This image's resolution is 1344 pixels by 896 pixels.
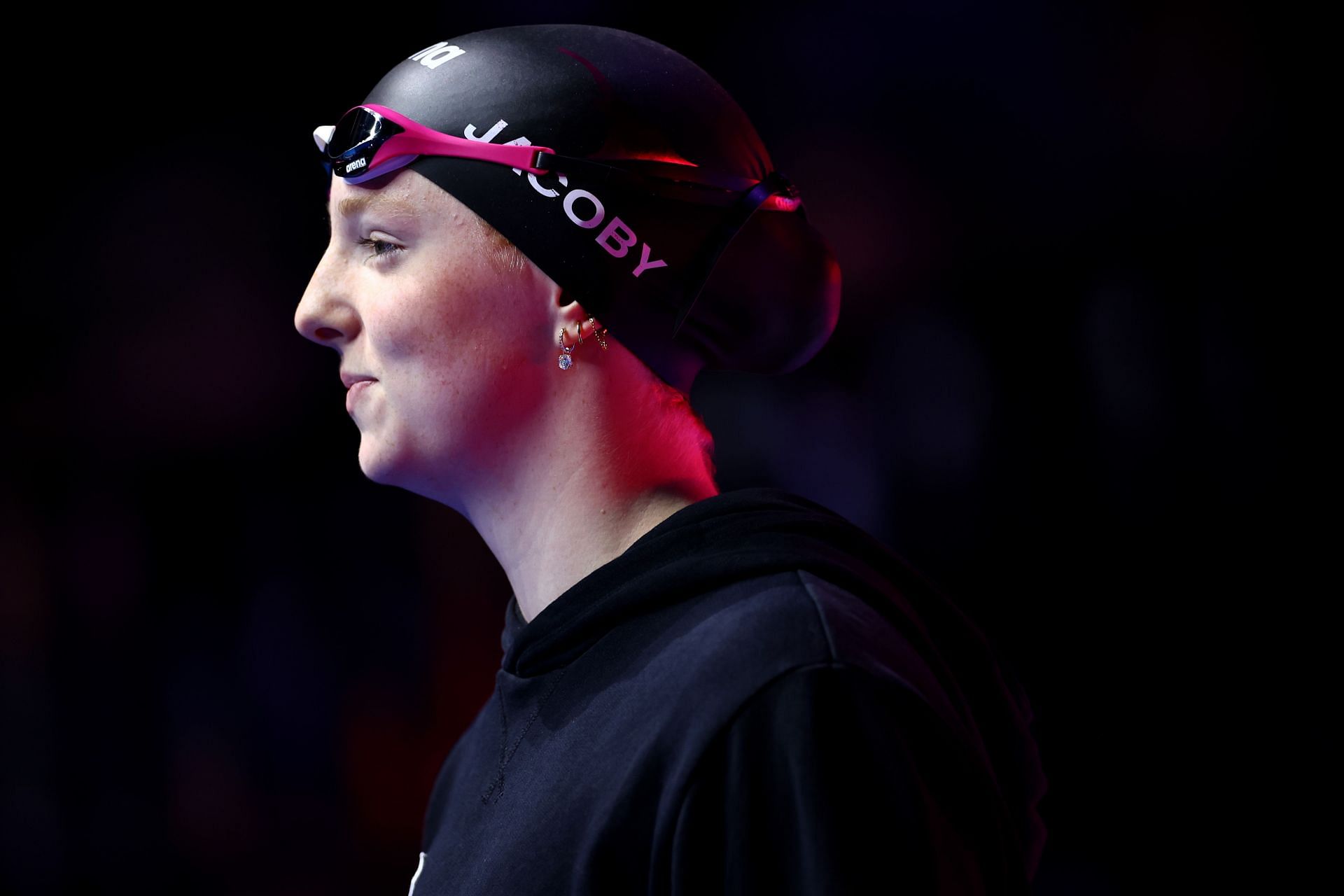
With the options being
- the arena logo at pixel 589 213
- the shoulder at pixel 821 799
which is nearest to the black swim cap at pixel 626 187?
the arena logo at pixel 589 213

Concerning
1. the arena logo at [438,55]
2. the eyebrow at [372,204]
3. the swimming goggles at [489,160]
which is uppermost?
the arena logo at [438,55]

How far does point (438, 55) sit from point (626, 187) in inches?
11.6

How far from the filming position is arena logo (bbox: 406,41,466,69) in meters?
1.32

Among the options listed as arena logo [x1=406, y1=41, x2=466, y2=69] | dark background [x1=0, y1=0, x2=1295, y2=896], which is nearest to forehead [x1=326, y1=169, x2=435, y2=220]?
arena logo [x1=406, y1=41, x2=466, y2=69]

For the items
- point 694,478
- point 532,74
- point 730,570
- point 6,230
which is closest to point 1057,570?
point 694,478

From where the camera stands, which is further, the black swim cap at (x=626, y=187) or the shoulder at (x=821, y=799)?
the black swim cap at (x=626, y=187)

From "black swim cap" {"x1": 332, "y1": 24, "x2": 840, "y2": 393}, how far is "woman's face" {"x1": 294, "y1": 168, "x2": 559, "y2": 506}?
0.13 feet

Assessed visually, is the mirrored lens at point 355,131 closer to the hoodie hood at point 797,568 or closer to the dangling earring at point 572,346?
the dangling earring at point 572,346

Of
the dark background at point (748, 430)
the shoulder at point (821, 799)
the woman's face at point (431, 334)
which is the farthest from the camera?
the dark background at point (748, 430)

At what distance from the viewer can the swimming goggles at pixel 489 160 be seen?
1244 millimetres

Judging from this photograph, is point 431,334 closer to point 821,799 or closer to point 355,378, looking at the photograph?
point 355,378

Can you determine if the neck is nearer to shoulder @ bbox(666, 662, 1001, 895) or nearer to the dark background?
shoulder @ bbox(666, 662, 1001, 895)

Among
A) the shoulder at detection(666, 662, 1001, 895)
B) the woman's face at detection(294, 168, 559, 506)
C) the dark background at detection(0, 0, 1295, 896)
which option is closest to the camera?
the shoulder at detection(666, 662, 1001, 895)

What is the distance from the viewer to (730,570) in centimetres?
108
